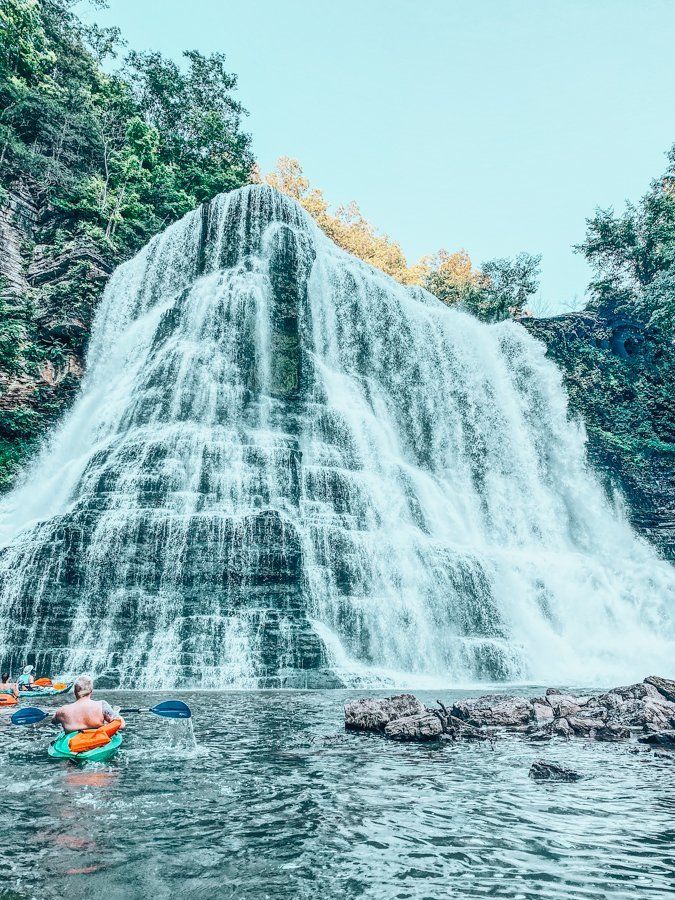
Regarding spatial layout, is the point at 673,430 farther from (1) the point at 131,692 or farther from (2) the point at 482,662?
(1) the point at 131,692

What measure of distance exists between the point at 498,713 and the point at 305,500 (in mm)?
9984

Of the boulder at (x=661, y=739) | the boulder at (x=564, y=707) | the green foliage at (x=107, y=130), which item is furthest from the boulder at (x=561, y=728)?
the green foliage at (x=107, y=130)

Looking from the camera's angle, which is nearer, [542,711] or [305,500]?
[542,711]

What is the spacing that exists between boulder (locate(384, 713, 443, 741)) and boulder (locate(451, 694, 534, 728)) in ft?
3.49

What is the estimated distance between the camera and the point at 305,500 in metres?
18.4

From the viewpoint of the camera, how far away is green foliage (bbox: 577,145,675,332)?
34.9m

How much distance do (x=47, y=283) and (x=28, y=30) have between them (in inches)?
427

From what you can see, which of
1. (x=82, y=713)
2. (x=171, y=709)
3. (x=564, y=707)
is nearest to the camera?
(x=82, y=713)

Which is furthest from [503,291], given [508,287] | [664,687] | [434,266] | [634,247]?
[664,687]

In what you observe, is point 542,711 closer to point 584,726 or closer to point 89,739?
point 584,726

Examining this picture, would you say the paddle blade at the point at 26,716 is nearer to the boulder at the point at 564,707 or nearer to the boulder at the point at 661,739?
the boulder at the point at 564,707

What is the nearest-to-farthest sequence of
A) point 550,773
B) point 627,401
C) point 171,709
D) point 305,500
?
1. point 550,773
2. point 171,709
3. point 305,500
4. point 627,401

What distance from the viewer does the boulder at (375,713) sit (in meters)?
8.73

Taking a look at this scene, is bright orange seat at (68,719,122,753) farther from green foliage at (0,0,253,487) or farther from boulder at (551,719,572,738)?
green foliage at (0,0,253,487)
